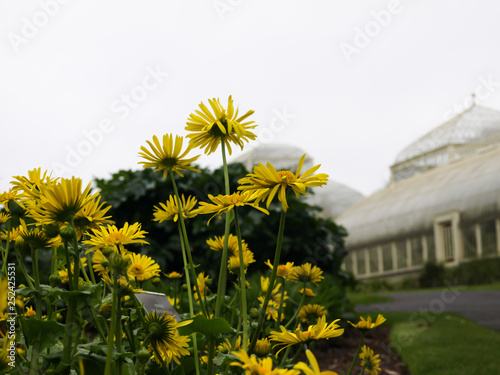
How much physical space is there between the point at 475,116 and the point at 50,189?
81.1 ft

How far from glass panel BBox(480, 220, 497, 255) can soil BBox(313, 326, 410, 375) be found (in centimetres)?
1202

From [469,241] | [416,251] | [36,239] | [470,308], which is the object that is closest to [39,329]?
[36,239]

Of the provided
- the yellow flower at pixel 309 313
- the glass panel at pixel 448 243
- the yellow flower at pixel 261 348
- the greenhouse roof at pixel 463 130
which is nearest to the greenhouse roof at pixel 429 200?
the glass panel at pixel 448 243

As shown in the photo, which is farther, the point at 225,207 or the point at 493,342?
the point at 493,342

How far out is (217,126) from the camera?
119 centimetres

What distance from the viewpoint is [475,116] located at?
76.2 ft

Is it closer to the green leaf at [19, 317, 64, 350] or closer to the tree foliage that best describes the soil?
the tree foliage

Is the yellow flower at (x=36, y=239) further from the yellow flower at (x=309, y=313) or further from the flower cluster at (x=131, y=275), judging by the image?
the yellow flower at (x=309, y=313)

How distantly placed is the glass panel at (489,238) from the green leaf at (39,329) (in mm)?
16571

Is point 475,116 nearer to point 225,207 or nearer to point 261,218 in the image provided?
point 261,218

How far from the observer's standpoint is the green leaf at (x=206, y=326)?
104 centimetres

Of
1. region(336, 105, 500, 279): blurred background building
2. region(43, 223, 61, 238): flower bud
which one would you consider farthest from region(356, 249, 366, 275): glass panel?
region(43, 223, 61, 238): flower bud

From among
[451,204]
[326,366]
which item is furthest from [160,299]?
[451,204]

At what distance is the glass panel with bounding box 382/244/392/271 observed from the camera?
1944 cm
